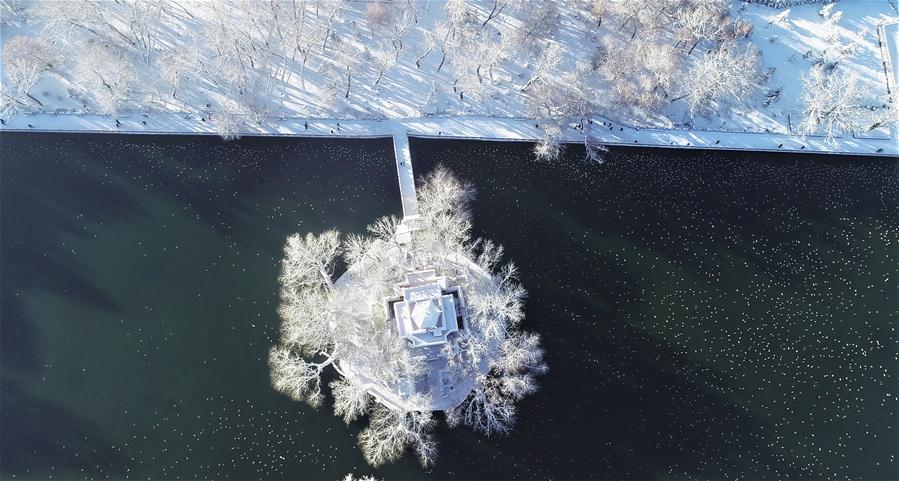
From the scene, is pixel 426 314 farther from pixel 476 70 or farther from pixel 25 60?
pixel 25 60

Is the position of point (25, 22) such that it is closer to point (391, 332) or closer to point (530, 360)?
point (391, 332)

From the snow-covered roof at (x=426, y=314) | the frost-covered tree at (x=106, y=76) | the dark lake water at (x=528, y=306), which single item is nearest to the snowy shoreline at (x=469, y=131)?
the dark lake water at (x=528, y=306)

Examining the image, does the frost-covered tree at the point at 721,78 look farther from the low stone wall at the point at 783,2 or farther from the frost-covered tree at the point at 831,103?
the low stone wall at the point at 783,2

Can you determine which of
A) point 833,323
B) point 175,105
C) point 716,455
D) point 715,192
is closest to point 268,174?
point 175,105

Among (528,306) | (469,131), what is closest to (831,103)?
(469,131)

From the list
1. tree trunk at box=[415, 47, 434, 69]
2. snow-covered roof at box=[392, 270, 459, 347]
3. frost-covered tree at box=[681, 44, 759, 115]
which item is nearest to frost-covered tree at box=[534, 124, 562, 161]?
frost-covered tree at box=[681, 44, 759, 115]

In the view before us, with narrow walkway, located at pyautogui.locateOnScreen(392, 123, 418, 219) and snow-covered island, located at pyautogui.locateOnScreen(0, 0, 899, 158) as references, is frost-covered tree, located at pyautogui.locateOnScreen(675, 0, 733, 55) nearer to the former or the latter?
snow-covered island, located at pyautogui.locateOnScreen(0, 0, 899, 158)
